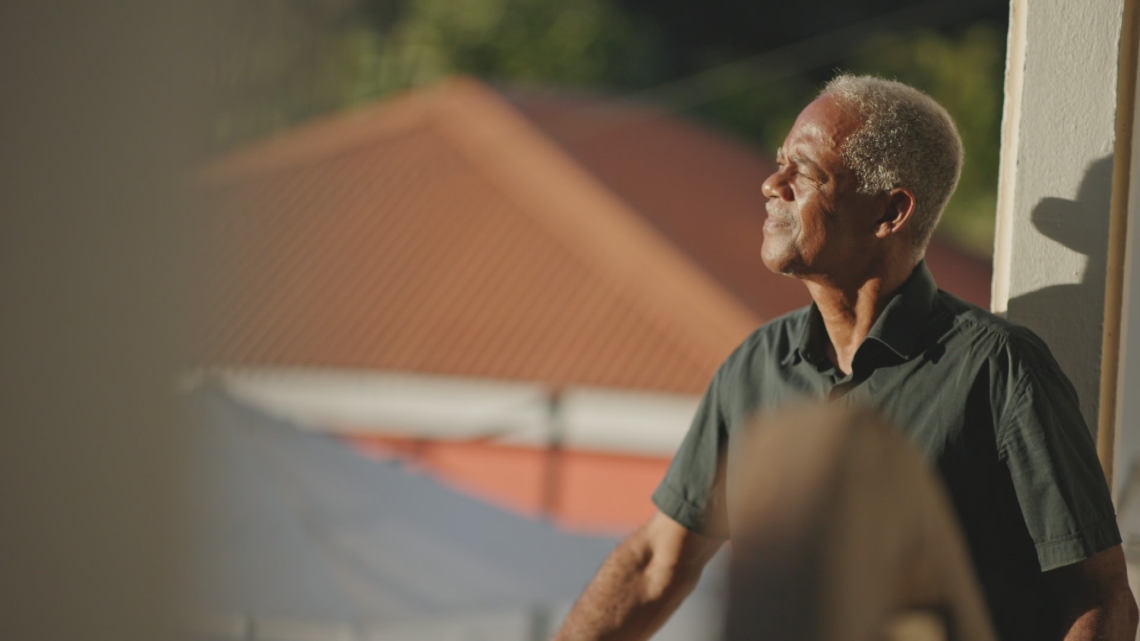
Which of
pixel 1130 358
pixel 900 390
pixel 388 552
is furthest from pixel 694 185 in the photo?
pixel 900 390

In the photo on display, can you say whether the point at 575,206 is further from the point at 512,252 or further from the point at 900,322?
the point at 900,322

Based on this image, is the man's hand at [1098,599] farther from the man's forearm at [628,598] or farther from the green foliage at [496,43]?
the green foliage at [496,43]

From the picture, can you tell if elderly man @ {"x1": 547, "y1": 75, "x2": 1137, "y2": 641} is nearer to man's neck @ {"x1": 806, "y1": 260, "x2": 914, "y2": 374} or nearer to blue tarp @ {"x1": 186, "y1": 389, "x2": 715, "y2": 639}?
man's neck @ {"x1": 806, "y1": 260, "x2": 914, "y2": 374}

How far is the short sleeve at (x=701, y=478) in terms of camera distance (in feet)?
5.70

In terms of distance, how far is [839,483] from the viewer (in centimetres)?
113

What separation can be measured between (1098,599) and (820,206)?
624 millimetres

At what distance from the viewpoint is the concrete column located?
172cm

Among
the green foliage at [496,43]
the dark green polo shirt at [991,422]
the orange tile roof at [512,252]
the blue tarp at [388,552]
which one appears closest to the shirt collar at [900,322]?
the dark green polo shirt at [991,422]

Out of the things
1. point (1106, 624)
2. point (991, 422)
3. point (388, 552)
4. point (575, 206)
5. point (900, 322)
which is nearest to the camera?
point (1106, 624)

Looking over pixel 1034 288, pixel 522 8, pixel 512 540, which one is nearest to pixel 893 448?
pixel 1034 288

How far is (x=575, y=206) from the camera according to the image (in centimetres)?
1363

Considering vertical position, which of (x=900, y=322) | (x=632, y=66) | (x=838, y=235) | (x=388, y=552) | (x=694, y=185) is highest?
(x=632, y=66)

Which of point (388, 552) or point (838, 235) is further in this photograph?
point (388, 552)

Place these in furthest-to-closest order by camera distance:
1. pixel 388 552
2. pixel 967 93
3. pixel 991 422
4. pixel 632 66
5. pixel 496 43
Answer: pixel 632 66
pixel 496 43
pixel 967 93
pixel 388 552
pixel 991 422
